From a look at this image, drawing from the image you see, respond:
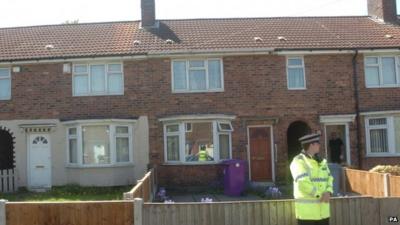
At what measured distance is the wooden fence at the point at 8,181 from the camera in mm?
20297

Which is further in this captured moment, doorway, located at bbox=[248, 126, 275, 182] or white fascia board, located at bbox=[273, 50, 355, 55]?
white fascia board, located at bbox=[273, 50, 355, 55]

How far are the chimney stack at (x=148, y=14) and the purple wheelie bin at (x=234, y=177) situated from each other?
7.70 m

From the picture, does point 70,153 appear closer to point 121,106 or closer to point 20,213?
point 121,106

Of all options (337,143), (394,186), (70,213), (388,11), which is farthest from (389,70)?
(70,213)

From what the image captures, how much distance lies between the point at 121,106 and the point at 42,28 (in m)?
6.53

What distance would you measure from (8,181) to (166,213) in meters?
13.8

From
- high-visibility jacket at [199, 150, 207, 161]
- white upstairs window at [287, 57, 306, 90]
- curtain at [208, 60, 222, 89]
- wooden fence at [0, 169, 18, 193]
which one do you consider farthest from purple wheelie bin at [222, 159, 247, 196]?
wooden fence at [0, 169, 18, 193]

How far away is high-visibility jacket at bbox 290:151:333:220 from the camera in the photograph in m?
7.35

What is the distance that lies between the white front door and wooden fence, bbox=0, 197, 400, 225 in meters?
12.6

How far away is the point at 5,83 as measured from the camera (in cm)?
2105

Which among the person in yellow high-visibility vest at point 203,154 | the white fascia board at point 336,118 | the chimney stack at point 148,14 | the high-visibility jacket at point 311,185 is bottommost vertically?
the high-visibility jacket at point 311,185

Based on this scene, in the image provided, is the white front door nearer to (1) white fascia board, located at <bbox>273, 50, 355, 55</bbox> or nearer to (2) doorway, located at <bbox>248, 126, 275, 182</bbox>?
(2) doorway, located at <bbox>248, 126, 275, 182</bbox>

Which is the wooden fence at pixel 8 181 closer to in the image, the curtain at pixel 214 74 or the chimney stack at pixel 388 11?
the curtain at pixel 214 74

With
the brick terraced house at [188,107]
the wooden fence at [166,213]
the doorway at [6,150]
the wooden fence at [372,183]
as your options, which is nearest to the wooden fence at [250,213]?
the wooden fence at [166,213]
